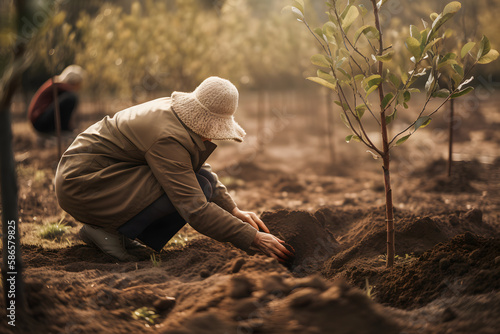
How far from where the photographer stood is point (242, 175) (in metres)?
7.52

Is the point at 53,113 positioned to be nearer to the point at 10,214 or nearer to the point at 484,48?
the point at 10,214

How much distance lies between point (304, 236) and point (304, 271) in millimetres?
447

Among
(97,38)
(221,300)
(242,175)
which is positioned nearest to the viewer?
(221,300)

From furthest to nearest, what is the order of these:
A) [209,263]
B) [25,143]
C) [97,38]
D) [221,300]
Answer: [25,143] < [97,38] < [209,263] < [221,300]

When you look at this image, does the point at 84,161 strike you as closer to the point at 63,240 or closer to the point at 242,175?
the point at 63,240

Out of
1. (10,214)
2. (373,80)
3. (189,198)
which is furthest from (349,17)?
(10,214)

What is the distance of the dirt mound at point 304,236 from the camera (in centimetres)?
354

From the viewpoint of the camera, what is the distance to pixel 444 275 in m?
2.62

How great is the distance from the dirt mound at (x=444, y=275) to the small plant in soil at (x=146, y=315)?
131 cm

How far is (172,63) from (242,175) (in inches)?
120

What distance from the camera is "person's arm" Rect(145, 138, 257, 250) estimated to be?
2.94m

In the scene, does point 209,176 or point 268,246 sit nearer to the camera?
point 268,246

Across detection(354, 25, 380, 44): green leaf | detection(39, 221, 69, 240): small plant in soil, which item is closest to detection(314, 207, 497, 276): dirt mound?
detection(354, 25, 380, 44): green leaf

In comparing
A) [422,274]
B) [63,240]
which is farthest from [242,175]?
[422,274]
